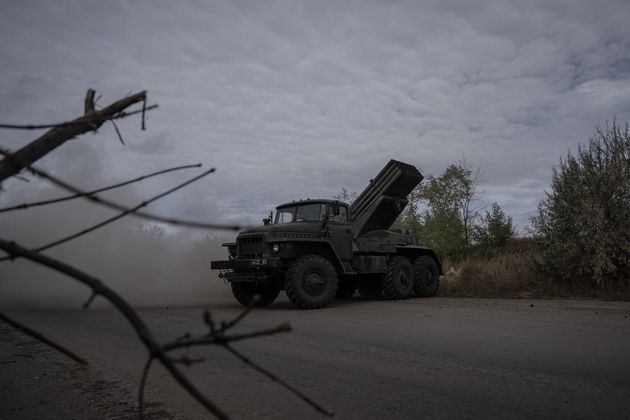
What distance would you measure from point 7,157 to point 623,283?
14.5 m

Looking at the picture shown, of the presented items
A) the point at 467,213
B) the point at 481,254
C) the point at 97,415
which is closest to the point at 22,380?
the point at 97,415

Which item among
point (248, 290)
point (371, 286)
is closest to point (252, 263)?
point (248, 290)

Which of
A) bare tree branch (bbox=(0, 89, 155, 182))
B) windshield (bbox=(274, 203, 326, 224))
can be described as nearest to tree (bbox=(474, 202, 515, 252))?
windshield (bbox=(274, 203, 326, 224))

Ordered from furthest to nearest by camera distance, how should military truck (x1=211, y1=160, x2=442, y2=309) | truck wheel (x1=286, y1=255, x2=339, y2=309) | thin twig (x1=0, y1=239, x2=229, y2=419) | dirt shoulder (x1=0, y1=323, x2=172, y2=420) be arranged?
military truck (x1=211, y1=160, x2=442, y2=309) → truck wheel (x1=286, y1=255, x2=339, y2=309) → dirt shoulder (x1=0, y1=323, x2=172, y2=420) → thin twig (x1=0, y1=239, x2=229, y2=419)

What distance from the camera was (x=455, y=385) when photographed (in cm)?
396

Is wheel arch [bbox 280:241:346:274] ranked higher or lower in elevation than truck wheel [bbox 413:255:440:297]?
higher

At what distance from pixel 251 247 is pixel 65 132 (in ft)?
34.5

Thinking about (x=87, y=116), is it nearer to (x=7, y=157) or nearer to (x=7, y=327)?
(x=7, y=157)

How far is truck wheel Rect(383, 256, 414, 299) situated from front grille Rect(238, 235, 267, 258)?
378 cm

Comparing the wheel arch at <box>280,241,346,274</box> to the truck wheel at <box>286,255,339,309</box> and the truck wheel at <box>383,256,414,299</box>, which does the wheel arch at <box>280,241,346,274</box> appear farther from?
the truck wheel at <box>383,256,414,299</box>

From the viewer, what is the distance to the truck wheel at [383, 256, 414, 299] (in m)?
13.1

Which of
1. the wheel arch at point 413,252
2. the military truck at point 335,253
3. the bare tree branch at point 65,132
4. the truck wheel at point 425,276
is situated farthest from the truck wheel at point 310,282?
the bare tree branch at point 65,132

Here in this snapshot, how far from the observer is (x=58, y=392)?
4020 mm

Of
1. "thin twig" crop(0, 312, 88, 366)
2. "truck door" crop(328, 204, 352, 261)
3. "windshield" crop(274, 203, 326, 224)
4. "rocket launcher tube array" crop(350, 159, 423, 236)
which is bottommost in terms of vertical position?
"thin twig" crop(0, 312, 88, 366)
